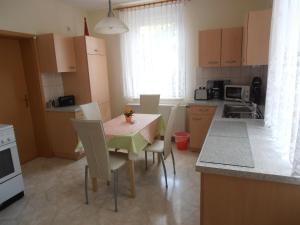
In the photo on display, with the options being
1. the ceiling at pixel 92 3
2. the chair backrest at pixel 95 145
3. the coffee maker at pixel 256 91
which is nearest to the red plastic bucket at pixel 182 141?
the coffee maker at pixel 256 91

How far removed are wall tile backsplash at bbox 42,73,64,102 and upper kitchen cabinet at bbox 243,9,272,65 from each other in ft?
10.0

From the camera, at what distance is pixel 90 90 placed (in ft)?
12.2

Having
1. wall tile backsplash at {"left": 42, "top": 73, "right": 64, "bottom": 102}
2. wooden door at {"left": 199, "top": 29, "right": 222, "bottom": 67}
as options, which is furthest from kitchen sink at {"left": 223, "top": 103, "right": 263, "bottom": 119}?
wall tile backsplash at {"left": 42, "top": 73, "right": 64, "bottom": 102}

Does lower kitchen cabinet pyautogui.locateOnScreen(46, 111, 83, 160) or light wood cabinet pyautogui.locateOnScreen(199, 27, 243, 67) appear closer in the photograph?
light wood cabinet pyautogui.locateOnScreen(199, 27, 243, 67)

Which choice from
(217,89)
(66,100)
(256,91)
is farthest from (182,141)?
(66,100)

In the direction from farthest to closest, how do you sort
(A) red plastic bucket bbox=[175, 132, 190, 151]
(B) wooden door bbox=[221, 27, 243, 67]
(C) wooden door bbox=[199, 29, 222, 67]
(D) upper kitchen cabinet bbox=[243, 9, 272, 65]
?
(A) red plastic bucket bbox=[175, 132, 190, 151]
(C) wooden door bbox=[199, 29, 222, 67]
(B) wooden door bbox=[221, 27, 243, 67]
(D) upper kitchen cabinet bbox=[243, 9, 272, 65]

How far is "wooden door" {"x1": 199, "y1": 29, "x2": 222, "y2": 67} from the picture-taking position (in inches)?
132

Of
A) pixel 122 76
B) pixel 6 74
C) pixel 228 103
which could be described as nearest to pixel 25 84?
pixel 6 74

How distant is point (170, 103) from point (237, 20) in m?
1.80

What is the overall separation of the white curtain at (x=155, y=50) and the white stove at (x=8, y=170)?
240 centimetres

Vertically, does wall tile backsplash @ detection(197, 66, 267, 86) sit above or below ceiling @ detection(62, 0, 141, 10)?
below

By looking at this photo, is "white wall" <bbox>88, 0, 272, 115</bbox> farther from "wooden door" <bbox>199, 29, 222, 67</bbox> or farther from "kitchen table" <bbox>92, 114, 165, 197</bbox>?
"kitchen table" <bbox>92, 114, 165, 197</bbox>

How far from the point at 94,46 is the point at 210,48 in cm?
198

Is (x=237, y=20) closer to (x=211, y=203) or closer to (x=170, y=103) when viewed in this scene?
(x=170, y=103)
